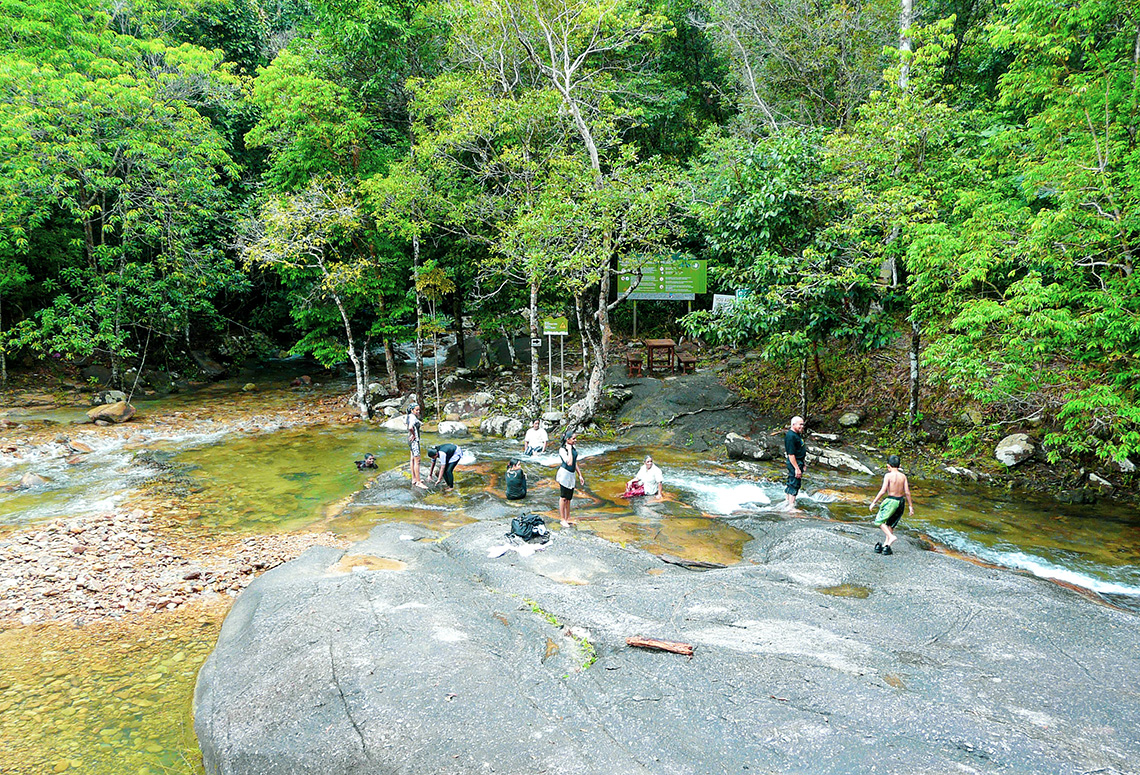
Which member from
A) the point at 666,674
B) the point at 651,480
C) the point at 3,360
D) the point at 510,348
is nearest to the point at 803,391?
the point at 651,480

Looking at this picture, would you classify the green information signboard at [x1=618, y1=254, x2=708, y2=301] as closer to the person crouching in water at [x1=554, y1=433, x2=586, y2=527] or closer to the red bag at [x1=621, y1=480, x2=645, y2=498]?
the red bag at [x1=621, y1=480, x2=645, y2=498]

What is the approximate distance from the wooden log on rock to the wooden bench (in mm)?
16097

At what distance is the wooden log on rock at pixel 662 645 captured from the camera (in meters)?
5.67

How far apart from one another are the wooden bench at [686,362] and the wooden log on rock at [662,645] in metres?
16.1

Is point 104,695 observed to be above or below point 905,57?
below

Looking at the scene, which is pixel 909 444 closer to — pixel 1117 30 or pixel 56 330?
pixel 1117 30

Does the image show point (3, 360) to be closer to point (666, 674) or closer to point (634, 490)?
point (634, 490)

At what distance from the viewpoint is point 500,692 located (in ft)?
16.5

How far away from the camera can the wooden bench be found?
21.3 meters

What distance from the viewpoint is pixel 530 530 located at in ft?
29.6

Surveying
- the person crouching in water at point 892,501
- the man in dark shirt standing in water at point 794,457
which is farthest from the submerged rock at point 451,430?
the person crouching in water at point 892,501

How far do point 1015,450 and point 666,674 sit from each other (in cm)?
1197

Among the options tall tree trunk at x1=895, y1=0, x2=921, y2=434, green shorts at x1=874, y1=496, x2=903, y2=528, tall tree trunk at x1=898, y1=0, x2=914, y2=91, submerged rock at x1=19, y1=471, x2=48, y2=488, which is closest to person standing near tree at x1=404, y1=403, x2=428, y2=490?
submerged rock at x1=19, y1=471, x2=48, y2=488

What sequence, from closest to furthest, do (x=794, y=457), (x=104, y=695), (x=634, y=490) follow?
(x=104, y=695) < (x=794, y=457) < (x=634, y=490)
